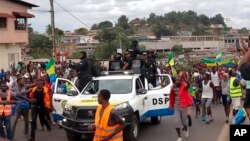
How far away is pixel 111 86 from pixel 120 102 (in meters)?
1.57

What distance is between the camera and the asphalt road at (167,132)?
12.5 m

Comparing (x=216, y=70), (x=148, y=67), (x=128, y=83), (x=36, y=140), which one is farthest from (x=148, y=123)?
(x=216, y=70)

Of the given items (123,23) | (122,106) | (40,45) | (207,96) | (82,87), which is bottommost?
(207,96)

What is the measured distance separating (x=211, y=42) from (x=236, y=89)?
13706 cm

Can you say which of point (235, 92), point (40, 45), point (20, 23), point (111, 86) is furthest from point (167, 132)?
point (40, 45)

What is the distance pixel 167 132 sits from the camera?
44.3 ft

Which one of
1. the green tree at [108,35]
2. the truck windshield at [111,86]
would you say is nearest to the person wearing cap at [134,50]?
the truck windshield at [111,86]

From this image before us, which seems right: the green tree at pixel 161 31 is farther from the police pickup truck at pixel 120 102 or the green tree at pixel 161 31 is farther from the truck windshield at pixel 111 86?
the truck windshield at pixel 111 86

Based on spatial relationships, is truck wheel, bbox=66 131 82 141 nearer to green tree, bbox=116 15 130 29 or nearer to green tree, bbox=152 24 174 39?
green tree, bbox=116 15 130 29

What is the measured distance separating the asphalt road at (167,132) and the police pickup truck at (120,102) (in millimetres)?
503

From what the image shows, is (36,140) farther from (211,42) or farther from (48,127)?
(211,42)

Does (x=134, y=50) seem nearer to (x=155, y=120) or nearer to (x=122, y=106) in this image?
(x=155, y=120)

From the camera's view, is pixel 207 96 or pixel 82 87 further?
pixel 207 96

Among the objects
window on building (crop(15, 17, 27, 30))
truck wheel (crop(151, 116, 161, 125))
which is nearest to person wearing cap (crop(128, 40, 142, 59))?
truck wheel (crop(151, 116, 161, 125))
